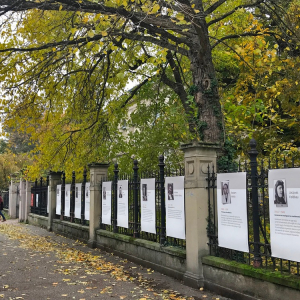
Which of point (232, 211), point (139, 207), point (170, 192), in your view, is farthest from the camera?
point (139, 207)

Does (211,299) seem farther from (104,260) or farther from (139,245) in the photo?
(104,260)

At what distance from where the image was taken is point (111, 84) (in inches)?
556

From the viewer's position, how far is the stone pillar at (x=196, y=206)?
23.2 ft


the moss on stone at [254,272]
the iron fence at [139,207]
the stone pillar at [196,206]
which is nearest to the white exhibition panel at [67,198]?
the iron fence at [139,207]

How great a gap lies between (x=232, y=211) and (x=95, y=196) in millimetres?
6526

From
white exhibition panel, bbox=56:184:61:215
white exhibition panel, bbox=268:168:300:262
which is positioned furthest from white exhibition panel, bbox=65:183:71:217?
white exhibition panel, bbox=268:168:300:262

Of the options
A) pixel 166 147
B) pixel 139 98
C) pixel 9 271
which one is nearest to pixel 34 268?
pixel 9 271

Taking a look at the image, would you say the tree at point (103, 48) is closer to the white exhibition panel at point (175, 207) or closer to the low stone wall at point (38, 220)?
the white exhibition panel at point (175, 207)

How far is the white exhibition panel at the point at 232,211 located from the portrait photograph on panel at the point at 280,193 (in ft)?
2.41

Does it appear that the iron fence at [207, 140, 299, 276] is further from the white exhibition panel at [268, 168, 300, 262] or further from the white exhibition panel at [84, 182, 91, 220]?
the white exhibition panel at [84, 182, 91, 220]

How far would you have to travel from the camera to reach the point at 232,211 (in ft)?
21.4

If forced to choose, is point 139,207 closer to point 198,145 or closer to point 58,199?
point 198,145

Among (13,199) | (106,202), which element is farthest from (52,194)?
(13,199)

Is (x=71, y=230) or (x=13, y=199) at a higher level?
(x=13, y=199)
